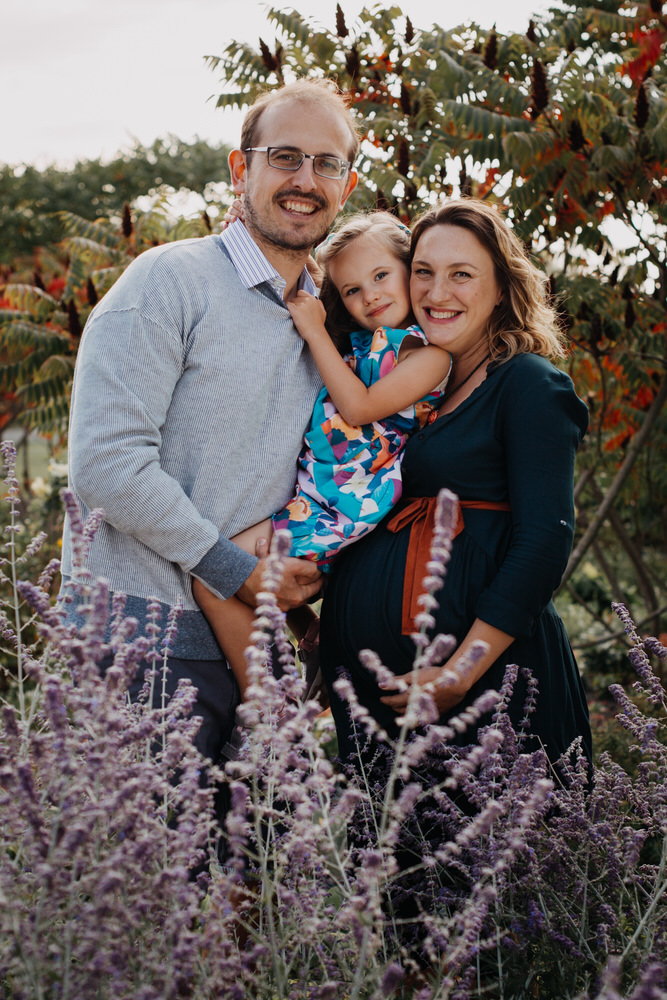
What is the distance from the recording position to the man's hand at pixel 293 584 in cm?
254

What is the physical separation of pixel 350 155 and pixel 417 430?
988 mm

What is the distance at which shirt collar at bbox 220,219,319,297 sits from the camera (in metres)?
2.73

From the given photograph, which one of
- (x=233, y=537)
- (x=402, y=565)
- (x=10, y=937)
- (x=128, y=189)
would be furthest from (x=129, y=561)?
(x=128, y=189)

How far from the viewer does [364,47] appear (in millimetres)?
5203

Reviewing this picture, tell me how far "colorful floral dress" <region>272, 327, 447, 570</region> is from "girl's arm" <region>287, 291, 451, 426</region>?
69mm

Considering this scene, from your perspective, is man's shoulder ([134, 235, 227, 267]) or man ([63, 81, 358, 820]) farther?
man's shoulder ([134, 235, 227, 267])

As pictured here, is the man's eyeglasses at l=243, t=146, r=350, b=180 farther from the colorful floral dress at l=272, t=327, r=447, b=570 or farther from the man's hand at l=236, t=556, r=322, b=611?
the man's hand at l=236, t=556, r=322, b=611

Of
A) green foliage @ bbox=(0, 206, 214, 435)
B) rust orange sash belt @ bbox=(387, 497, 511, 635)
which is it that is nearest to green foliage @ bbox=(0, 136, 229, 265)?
green foliage @ bbox=(0, 206, 214, 435)

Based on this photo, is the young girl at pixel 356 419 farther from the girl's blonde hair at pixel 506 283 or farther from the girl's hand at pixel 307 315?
the girl's blonde hair at pixel 506 283

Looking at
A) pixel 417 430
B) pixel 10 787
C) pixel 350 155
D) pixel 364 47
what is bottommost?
pixel 10 787

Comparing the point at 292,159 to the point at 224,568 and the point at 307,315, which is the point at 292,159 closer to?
the point at 307,315

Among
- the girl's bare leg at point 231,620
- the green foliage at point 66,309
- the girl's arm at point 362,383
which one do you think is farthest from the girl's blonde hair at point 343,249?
the green foliage at point 66,309

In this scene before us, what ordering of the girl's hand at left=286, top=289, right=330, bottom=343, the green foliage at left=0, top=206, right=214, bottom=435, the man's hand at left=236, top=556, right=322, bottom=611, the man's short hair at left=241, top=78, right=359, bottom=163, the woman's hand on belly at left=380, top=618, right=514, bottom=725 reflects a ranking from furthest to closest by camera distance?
the green foliage at left=0, top=206, right=214, bottom=435, the man's short hair at left=241, top=78, right=359, bottom=163, the girl's hand at left=286, top=289, right=330, bottom=343, the man's hand at left=236, top=556, right=322, bottom=611, the woman's hand on belly at left=380, top=618, right=514, bottom=725

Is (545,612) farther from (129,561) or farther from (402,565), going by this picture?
(129,561)
